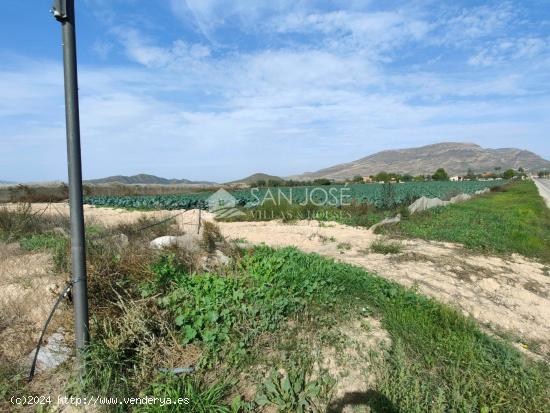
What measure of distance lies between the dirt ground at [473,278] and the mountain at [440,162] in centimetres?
14398

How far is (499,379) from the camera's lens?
2.98 metres

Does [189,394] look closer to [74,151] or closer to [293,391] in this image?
[293,391]

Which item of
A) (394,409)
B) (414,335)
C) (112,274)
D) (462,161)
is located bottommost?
(394,409)

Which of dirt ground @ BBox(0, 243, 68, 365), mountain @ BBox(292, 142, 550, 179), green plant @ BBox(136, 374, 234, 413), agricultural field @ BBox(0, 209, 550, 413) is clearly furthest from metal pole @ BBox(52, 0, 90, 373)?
mountain @ BBox(292, 142, 550, 179)

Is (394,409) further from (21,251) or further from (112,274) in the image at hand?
(21,251)

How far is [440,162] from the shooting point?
16900 cm

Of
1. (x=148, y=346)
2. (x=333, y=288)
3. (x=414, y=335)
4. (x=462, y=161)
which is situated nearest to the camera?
(x=148, y=346)

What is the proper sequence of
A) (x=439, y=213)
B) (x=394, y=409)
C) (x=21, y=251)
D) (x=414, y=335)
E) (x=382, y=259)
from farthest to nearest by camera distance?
(x=439, y=213)
(x=382, y=259)
(x=21, y=251)
(x=414, y=335)
(x=394, y=409)

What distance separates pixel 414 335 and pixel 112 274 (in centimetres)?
301

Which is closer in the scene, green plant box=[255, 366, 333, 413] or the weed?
green plant box=[255, 366, 333, 413]

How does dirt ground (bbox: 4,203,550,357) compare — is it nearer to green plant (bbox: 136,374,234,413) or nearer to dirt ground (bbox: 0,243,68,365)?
green plant (bbox: 136,374,234,413)

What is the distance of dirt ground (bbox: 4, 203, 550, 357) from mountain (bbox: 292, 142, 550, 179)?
144 metres

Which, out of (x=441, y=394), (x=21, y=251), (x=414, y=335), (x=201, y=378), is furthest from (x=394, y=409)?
(x=21, y=251)

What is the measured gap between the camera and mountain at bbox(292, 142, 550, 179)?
159 m
